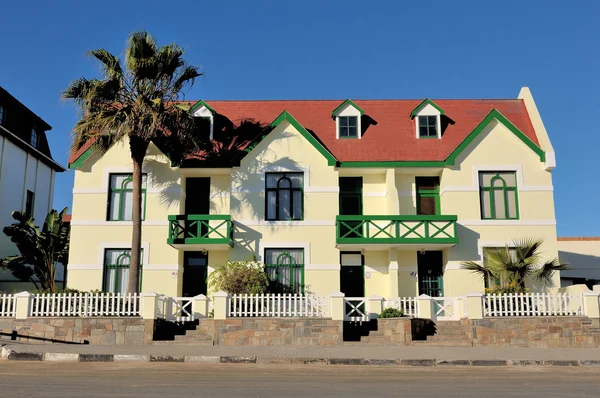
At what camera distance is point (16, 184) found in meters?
30.7

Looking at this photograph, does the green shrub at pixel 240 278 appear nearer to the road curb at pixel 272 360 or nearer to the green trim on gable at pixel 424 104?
the road curb at pixel 272 360

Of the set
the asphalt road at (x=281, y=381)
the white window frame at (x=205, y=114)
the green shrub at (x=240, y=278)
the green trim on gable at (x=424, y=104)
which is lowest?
the asphalt road at (x=281, y=381)

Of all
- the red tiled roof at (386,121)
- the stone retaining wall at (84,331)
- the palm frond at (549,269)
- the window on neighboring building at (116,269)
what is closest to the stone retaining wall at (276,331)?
the stone retaining wall at (84,331)

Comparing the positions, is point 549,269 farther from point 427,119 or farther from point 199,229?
point 199,229

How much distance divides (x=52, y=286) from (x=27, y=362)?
10.6m

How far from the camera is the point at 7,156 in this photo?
97.9 ft

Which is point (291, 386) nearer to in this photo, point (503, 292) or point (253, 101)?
point (503, 292)

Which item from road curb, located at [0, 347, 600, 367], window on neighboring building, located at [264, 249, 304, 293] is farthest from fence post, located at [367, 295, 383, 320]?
road curb, located at [0, 347, 600, 367]

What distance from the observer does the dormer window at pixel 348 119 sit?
25.8 meters

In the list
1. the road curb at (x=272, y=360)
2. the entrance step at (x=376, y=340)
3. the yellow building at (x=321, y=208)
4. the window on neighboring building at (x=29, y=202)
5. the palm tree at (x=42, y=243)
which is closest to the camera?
the road curb at (x=272, y=360)

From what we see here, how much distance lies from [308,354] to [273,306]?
11.9 feet

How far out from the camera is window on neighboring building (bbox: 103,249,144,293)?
23.5m

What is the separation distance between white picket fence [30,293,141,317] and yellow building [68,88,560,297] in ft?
11.7

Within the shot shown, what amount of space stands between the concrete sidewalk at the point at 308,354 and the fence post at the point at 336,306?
1.51 meters
